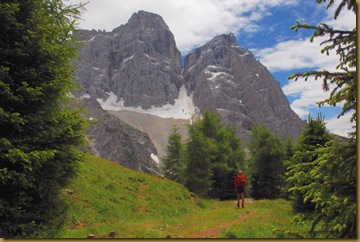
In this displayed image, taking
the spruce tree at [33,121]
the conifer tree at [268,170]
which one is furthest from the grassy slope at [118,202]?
the conifer tree at [268,170]

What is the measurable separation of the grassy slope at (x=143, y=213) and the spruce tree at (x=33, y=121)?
1.50m

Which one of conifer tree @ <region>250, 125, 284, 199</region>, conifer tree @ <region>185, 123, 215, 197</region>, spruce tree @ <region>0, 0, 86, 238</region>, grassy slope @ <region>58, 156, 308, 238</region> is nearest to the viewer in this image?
spruce tree @ <region>0, 0, 86, 238</region>

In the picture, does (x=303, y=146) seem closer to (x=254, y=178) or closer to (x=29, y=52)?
(x=29, y=52)

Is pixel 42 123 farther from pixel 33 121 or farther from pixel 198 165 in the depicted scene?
pixel 198 165

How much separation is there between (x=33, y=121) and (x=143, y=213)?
1048cm

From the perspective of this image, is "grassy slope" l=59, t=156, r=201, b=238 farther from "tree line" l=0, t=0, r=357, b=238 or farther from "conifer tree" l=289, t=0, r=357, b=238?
"conifer tree" l=289, t=0, r=357, b=238

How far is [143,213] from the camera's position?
19172 millimetres

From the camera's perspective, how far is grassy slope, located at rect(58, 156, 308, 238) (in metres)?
13.4

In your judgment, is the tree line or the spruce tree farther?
the spruce tree

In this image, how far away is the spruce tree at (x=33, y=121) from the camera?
9953 mm

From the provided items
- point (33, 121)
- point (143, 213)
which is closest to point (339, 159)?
point (33, 121)

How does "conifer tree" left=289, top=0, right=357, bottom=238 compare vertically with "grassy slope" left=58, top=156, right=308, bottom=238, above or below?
above

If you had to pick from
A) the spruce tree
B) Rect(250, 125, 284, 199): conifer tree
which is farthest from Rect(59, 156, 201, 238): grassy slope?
Rect(250, 125, 284, 199): conifer tree

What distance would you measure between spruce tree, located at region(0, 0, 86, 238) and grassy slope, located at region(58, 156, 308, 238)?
150cm
